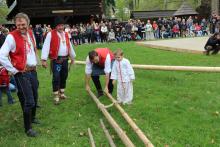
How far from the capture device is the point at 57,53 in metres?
9.28

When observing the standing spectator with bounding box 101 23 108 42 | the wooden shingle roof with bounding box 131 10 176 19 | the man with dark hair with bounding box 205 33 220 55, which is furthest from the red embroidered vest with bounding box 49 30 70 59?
the wooden shingle roof with bounding box 131 10 176 19

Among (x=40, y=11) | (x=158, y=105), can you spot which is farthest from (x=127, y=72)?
(x=40, y=11)

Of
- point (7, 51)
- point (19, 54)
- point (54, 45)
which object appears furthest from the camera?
point (54, 45)

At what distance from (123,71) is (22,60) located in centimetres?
261

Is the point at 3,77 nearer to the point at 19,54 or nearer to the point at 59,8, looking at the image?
the point at 19,54

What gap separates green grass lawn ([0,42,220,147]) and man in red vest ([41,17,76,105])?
1.96 feet

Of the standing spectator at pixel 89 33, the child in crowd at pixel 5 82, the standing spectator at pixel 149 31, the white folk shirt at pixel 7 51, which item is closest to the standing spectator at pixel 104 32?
the standing spectator at pixel 89 33

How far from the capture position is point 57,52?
9266mm

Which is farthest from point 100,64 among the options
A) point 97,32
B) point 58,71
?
point 97,32

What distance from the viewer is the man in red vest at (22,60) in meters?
7.01

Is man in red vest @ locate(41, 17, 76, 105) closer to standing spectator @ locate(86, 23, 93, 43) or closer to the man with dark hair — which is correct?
the man with dark hair

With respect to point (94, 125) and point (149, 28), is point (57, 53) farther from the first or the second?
point (149, 28)

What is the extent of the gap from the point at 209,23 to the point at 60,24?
2654 cm

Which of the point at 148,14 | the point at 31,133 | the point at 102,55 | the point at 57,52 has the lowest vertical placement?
the point at 31,133
